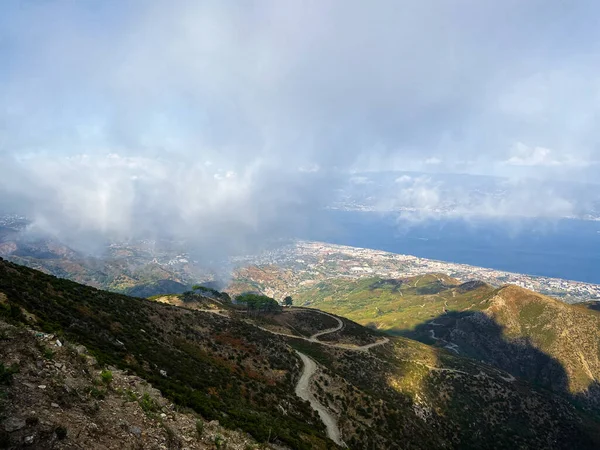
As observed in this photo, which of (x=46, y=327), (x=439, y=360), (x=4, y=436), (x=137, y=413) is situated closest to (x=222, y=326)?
(x=46, y=327)

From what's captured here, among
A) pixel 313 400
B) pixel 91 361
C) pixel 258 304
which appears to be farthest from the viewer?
pixel 258 304

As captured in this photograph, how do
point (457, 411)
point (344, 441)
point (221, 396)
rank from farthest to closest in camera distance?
1. point (457, 411)
2. point (344, 441)
3. point (221, 396)

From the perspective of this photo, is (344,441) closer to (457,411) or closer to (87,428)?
(87,428)

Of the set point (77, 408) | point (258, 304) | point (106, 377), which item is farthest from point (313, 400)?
point (258, 304)

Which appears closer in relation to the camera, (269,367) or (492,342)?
(269,367)

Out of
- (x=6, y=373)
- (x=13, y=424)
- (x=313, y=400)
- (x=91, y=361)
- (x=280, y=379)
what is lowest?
(x=313, y=400)

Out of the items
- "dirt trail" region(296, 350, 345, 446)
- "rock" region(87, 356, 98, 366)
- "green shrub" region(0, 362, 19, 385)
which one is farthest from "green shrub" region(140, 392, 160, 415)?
"dirt trail" region(296, 350, 345, 446)

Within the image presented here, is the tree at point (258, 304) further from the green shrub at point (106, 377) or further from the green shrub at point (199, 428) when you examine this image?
the green shrub at point (106, 377)

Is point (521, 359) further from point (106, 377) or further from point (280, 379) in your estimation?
point (106, 377)
